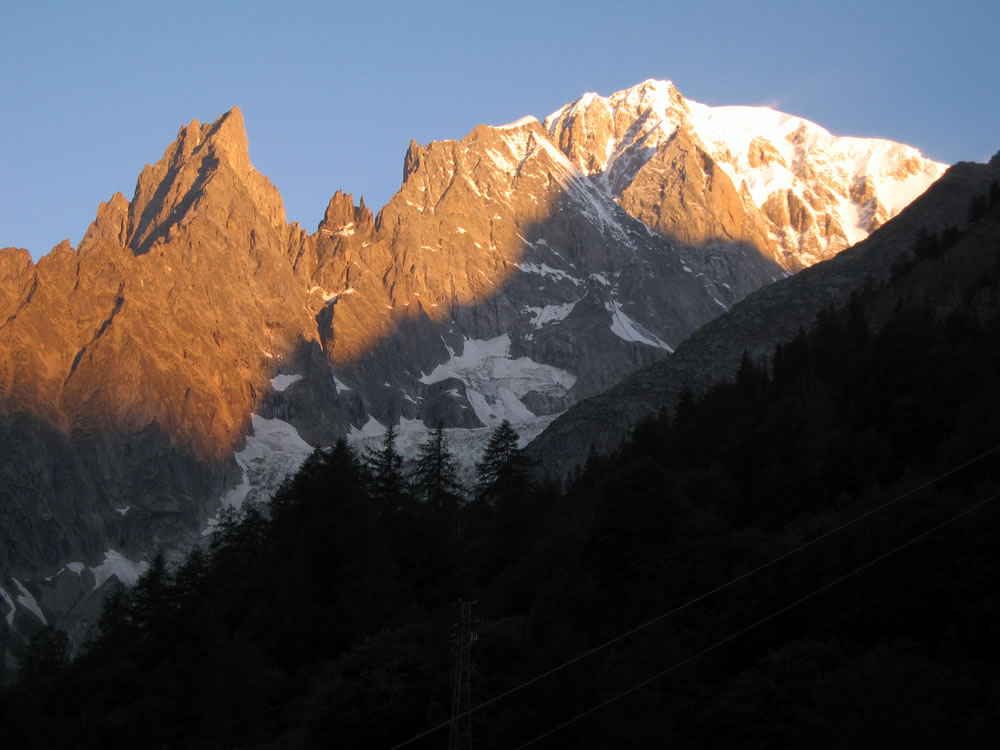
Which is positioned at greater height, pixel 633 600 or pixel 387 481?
pixel 387 481

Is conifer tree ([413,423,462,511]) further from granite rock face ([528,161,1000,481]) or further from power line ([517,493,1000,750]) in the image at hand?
granite rock face ([528,161,1000,481])

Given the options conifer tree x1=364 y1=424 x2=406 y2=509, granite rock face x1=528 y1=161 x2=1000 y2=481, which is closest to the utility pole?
conifer tree x1=364 y1=424 x2=406 y2=509

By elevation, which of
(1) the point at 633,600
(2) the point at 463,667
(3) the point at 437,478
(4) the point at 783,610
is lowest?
(4) the point at 783,610

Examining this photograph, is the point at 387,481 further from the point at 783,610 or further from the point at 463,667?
the point at 463,667

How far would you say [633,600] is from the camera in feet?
172

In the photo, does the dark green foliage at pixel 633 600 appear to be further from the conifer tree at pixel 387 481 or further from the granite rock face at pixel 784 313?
the granite rock face at pixel 784 313

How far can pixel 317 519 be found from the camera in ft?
239

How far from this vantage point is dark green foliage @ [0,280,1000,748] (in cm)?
4009

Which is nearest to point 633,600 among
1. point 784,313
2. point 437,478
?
point 437,478

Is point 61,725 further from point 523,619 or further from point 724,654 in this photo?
point 724,654

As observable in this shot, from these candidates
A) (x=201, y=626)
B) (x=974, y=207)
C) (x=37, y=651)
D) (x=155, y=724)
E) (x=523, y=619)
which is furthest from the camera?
(x=974, y=207)

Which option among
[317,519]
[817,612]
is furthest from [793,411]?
[817,612]

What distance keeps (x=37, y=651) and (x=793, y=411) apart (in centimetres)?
5450

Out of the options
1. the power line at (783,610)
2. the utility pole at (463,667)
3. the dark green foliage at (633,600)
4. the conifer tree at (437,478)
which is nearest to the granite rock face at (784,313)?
the conifer tree at (437,478)
